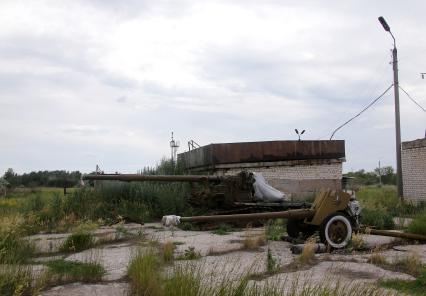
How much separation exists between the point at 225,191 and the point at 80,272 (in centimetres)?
730

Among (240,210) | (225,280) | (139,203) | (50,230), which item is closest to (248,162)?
(139,203)

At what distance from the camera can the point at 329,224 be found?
871 centimetres

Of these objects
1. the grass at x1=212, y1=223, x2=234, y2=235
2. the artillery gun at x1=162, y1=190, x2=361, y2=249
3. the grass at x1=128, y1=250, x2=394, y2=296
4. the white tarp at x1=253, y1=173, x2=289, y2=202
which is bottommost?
Result: the grass at x1=212, y1=223, x2=234, y2=235

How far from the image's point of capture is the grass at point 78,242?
28.1 feet

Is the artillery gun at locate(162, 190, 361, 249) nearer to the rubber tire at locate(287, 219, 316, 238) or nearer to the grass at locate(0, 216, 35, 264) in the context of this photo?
the rubber tire at locate(287, 219, 316, 238)

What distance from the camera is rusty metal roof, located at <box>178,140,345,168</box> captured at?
1852 centimetres

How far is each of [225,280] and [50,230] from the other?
9.26m

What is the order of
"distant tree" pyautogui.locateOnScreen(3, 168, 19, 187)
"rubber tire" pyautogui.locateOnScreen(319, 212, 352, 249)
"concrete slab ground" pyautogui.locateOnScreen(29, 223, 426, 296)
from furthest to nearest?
"distant tree" pyautogui.locateOnScreen(3, 168, 19, 187), "rubber tire" pyautogui.locateOnScreen(319, 212, 352, 249), "concrete slab ground" pyautogui.locateOnScreen(29, 223, 426, 296)

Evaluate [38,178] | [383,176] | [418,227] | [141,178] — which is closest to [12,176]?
[38,178]

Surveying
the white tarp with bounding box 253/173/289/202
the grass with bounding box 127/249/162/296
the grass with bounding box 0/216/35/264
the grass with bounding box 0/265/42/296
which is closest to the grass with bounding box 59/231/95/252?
the grass with bounding box 0/216/35/264

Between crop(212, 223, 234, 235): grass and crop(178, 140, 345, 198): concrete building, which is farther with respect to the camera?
crop(178, 140, 345, 198): concrete building

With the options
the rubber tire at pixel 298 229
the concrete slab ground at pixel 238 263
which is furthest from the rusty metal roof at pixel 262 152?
the rubber tire at pixel 298 229

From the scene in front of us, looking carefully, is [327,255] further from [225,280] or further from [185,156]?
[185,156]

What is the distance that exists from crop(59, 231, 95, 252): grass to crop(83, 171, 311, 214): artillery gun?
13.3ft
